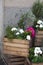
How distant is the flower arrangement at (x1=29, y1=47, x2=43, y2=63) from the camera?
4.54 m

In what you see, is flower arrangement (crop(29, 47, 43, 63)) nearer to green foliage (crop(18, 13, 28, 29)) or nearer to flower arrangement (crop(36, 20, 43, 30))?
flower arrangement (crop(36, 20, 43, 30))

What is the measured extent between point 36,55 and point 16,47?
369 millimetres

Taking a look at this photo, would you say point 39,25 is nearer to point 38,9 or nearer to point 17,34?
point 38,9

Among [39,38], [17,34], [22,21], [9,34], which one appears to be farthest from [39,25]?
[9,34]

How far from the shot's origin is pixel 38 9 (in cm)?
507

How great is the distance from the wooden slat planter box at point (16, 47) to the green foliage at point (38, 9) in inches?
29.1

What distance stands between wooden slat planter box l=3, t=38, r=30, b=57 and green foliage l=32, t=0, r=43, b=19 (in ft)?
2.42

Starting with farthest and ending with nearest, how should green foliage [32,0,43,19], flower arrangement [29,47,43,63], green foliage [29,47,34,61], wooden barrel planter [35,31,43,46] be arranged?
green foliage [32,0,43,19] < wooden barrel planter [35,31,43,46] < green foliage [29,47,34,61] < flower arrangement [29,47,43,63]

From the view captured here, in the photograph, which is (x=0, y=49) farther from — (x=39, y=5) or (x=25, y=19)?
(x=39, y=5)

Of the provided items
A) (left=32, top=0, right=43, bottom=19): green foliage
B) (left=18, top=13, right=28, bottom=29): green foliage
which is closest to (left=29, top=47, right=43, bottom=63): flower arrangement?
(left=18, top=13, right=28, bottom=29): green foliage

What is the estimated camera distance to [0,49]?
5.21 metres

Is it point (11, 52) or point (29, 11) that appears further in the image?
point (29, 11)

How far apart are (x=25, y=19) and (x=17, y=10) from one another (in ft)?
0.78

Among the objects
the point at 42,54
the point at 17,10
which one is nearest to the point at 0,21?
the point at 17,10
